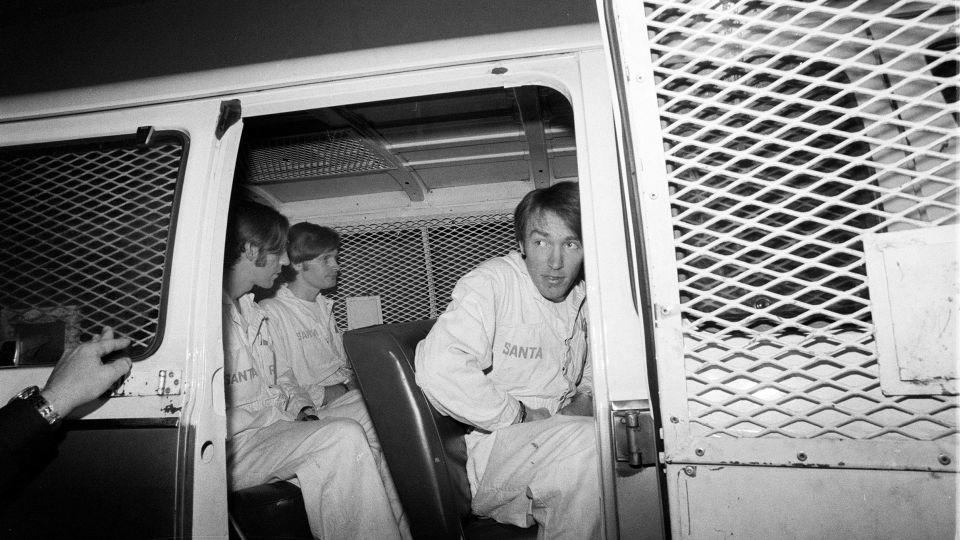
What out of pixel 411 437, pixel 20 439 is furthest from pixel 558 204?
pixel 20 439

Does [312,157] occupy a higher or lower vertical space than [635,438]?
higher

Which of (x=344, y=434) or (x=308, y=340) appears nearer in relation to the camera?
(x=344, y=434)

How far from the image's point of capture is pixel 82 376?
1208 mm

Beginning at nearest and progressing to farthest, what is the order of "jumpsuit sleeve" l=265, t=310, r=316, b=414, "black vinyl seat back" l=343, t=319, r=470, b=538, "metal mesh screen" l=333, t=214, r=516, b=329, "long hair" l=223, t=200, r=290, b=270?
"black vinyl seat back" l=343, t=319, r=470, b=538 < "long hair" l=223, t=200, r=290, b=270 < "jumpsuit sleeve" l=265, t=310, r=316, b=414 < "metal mesh screen" l=333, t=214, r=516, b=329

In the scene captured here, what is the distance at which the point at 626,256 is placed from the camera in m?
1.12

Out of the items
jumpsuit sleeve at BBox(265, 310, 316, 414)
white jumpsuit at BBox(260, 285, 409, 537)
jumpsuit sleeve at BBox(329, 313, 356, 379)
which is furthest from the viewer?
jumpsuit sleeve at BBox(329, 313, 356, 379)

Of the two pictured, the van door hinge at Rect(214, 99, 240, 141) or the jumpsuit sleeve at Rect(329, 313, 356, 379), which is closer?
the van door hinge at Rect(214, 99, 240, 141)

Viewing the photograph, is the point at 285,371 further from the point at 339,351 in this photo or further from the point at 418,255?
the point at 418,255

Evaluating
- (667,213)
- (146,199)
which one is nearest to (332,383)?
(146,199)

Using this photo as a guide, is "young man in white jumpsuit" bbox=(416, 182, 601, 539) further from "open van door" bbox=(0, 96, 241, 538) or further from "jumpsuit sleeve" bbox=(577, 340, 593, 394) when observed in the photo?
"open van door" bbox=(0, 96, 241, 538)

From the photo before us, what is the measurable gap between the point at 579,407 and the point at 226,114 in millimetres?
1912

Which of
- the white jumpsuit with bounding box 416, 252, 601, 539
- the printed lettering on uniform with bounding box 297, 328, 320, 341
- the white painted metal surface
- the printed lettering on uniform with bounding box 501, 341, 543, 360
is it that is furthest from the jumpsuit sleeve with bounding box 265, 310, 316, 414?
the white painted metal surface

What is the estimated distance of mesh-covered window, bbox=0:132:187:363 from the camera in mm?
1308

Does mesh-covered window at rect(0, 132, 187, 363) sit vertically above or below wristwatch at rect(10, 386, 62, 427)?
above
